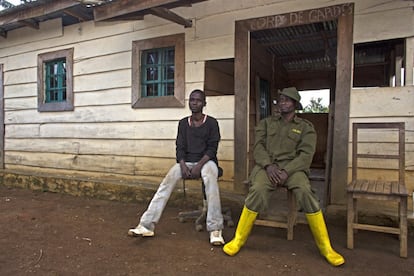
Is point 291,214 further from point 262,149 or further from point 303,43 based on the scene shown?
point 303,43

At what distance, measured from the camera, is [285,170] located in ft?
9.65

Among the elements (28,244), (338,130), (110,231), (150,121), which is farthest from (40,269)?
(338,130)

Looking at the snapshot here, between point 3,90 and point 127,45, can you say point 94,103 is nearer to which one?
point 127,45

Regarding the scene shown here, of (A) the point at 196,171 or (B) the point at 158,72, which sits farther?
(B) the point at 158,72

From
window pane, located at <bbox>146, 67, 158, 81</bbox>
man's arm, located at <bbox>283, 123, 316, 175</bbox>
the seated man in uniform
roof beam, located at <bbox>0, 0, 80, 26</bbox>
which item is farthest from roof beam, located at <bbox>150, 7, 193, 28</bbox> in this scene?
man's arm, located at <bbox>283, 123, 316, 175</bbox>

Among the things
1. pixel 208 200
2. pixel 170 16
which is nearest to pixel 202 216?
pixel 208 200

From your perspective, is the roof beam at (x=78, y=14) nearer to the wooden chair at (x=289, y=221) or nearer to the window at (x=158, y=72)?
the window at (x=158, y=72)

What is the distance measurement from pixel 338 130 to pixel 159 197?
1.93 metres

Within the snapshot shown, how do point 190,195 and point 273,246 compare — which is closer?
point 273,246

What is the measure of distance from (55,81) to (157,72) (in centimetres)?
220

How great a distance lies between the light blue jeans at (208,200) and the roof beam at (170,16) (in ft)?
5.89

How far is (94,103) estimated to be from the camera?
206 inches

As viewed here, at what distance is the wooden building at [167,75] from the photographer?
11.2ft

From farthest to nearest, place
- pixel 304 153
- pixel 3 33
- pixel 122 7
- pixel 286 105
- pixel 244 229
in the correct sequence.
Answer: pixel 3 33 → pixel 122 7 → pixel 286 105 → pixel 304 153 → pixel 244 229
